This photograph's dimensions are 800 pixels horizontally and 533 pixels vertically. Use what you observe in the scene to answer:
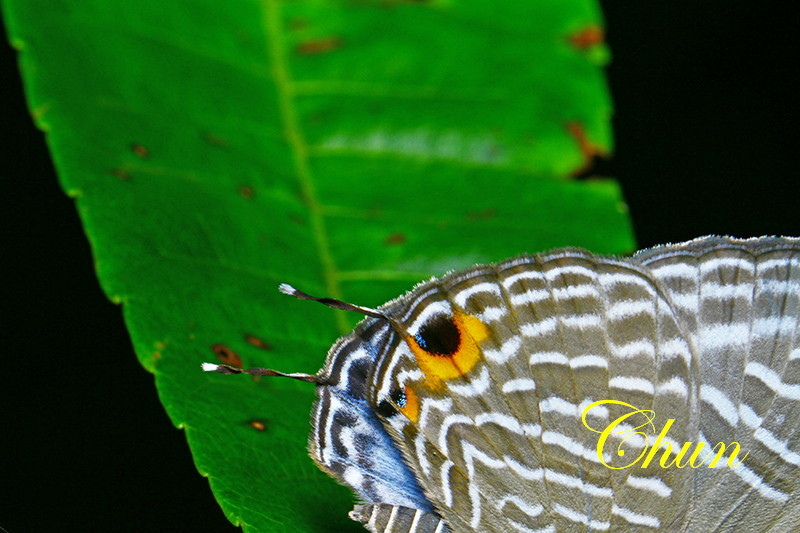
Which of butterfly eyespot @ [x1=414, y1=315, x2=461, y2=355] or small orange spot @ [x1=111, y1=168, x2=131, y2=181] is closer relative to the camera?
butterfly eyespot @ [x1=414, y1=315, x2=461, y2=355]

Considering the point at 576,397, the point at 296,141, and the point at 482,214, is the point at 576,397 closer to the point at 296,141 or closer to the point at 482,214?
the point at 482,214

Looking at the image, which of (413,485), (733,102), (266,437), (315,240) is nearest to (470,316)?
(413,485)

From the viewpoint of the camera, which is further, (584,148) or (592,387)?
(584,148)

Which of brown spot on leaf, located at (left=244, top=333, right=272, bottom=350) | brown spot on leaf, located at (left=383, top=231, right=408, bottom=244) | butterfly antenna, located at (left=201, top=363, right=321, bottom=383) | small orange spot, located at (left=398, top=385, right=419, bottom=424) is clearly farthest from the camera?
brown spot on leaf, located at (left=383, top=231, right=408, bottom=244)

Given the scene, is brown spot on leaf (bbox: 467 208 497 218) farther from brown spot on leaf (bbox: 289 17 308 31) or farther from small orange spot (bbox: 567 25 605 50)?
brown spot on leaf (bbox: 289 17 308 31)

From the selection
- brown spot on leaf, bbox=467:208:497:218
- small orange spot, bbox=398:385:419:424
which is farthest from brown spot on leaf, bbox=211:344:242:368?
brown spot on leaf, bbox=467:208:497:218

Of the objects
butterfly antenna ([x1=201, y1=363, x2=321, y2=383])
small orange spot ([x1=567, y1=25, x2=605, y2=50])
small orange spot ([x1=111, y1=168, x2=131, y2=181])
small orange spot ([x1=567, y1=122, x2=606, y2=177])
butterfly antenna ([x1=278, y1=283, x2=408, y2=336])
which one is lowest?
butterfly antenna ([x1=201, y1=363, x2=321, y2=383])

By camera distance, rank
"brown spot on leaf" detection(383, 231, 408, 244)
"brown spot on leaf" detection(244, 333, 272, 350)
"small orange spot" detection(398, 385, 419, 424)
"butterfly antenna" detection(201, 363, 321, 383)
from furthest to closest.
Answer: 1. "brown spot on leaf" detection(383, 231, 408, 244)
2. "brown spot on leaf" detection(244, 333, 272, 350)
3. "small orange spot" detection(398, 385, 419, 424)
4. "butterfly antenna" detection(201, 363, 321, 383)

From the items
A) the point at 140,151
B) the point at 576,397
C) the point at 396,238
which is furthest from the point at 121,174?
the point at 576,397
